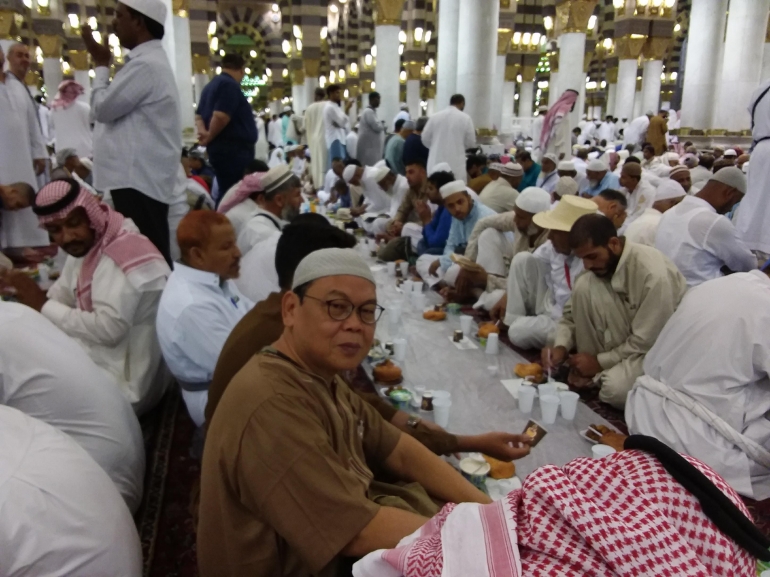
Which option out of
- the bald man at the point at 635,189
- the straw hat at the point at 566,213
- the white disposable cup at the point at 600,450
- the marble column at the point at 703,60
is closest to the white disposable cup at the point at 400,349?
the straw hat at the point at 566,213

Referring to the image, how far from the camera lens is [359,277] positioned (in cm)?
132

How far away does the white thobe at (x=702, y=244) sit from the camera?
325 centimetres

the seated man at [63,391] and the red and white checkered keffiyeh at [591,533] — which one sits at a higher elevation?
the red and white checkered keffiyeh at [591,533]

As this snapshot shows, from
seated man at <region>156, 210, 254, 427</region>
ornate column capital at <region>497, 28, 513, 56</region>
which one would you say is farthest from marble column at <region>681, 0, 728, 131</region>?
seated man at <region>156, 210, 254, 427</region>

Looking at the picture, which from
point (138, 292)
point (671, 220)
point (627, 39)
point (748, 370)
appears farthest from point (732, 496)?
point (627, 39)

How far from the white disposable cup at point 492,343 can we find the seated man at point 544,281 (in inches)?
11.2

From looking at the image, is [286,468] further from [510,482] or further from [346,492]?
[510,482]

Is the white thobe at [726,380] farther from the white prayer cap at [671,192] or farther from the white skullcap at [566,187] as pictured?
the white skullcap at [566,187]

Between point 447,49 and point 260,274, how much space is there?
7596mm

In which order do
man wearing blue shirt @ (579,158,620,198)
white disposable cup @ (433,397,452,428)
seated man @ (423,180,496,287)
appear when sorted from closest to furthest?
white disposable cup @ (433,397,452,428) → seated man @ (423,180,496,287) → man wearing blue shirt @ (579,158,620,198)

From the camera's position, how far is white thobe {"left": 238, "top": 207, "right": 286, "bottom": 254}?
3.41 meters

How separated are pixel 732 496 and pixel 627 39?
50.9ft

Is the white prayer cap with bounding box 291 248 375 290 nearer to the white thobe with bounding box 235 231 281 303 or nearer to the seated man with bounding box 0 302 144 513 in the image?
the seated man with bounding box 0 302 144 513

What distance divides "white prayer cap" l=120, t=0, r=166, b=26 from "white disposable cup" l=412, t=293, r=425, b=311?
6.63 feet
